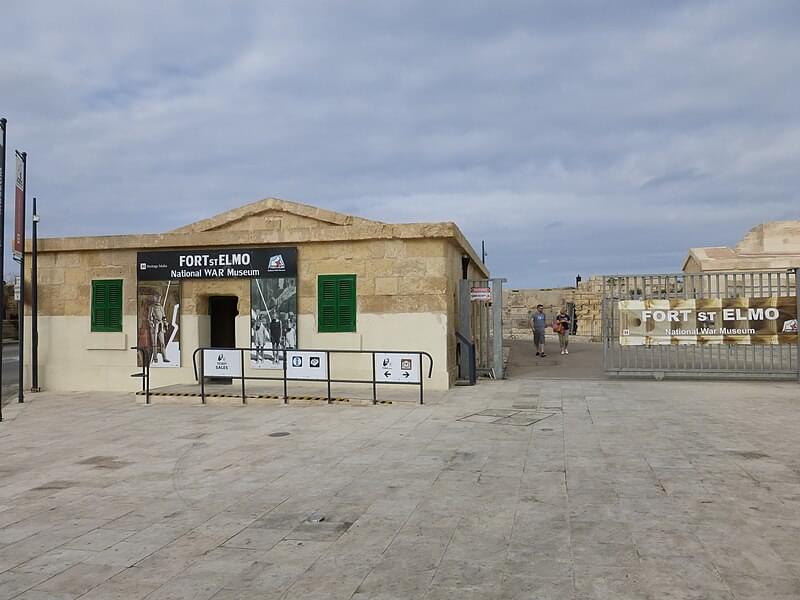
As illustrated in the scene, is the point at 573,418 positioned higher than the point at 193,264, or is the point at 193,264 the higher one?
the point at 193,264

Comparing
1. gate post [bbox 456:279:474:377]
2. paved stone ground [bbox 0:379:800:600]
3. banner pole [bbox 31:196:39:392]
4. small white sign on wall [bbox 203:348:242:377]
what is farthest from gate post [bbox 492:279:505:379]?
banner pole [bbox 31:196:39:392]

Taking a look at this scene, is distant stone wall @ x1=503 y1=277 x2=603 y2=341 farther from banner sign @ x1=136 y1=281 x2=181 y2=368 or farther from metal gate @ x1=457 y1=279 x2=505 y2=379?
banner sign @ x1=136 y1=281 x2=181 y2=368

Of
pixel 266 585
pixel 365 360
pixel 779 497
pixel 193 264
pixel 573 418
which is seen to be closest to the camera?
pixel 266 585

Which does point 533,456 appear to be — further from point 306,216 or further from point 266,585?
point 306,216

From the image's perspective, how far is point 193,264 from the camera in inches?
561

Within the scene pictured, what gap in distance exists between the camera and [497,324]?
13930 millimetres

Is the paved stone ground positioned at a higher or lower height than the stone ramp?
lower

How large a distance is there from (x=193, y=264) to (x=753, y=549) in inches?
495

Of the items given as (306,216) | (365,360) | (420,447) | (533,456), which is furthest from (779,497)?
(306,216)

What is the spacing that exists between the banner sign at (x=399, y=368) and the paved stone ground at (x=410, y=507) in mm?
1383

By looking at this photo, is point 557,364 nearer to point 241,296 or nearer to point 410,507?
point 241,296

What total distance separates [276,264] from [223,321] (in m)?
2.93

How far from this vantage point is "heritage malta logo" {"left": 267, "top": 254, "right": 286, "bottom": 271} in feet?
44.8

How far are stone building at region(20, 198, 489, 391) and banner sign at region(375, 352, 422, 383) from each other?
1.46m
